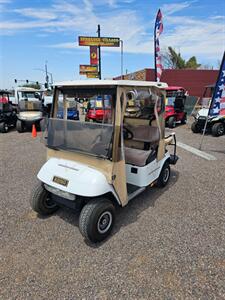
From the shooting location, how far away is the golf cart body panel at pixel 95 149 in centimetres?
236

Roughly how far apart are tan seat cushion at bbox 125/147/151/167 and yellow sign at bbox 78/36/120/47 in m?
17.1

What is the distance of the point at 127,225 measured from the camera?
2834 millimetres

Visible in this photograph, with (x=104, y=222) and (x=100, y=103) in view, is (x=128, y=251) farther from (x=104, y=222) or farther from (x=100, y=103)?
(x=100, y=103)

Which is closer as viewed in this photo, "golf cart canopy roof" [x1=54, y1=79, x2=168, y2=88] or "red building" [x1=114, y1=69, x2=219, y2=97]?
"golf cart canopy roof" [x1=54, y1=79, x2=168, y2=88]

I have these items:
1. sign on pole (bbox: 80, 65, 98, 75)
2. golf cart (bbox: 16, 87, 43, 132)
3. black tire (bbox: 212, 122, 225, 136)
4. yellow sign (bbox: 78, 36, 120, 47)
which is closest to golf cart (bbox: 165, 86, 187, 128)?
black tire (bbox: 212, 122, 225, 136)

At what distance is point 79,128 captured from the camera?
265 cm

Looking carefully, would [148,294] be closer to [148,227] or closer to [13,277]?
[148,227]

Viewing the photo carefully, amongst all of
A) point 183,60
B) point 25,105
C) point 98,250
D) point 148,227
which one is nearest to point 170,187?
point 148,227

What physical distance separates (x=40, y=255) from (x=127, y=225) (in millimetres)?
1159

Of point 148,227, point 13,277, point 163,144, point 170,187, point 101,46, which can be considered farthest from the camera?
point 101,46

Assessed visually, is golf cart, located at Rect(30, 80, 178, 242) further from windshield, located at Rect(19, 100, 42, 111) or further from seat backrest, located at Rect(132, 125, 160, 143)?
windshield, located at Rect(19, 100, 42, 111)

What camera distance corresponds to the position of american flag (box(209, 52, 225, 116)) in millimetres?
5781

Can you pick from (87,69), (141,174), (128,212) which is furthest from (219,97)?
(87,69)

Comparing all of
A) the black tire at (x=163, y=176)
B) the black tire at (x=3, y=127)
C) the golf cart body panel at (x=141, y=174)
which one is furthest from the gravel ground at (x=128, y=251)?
the black tire at (x=3, y=127)
